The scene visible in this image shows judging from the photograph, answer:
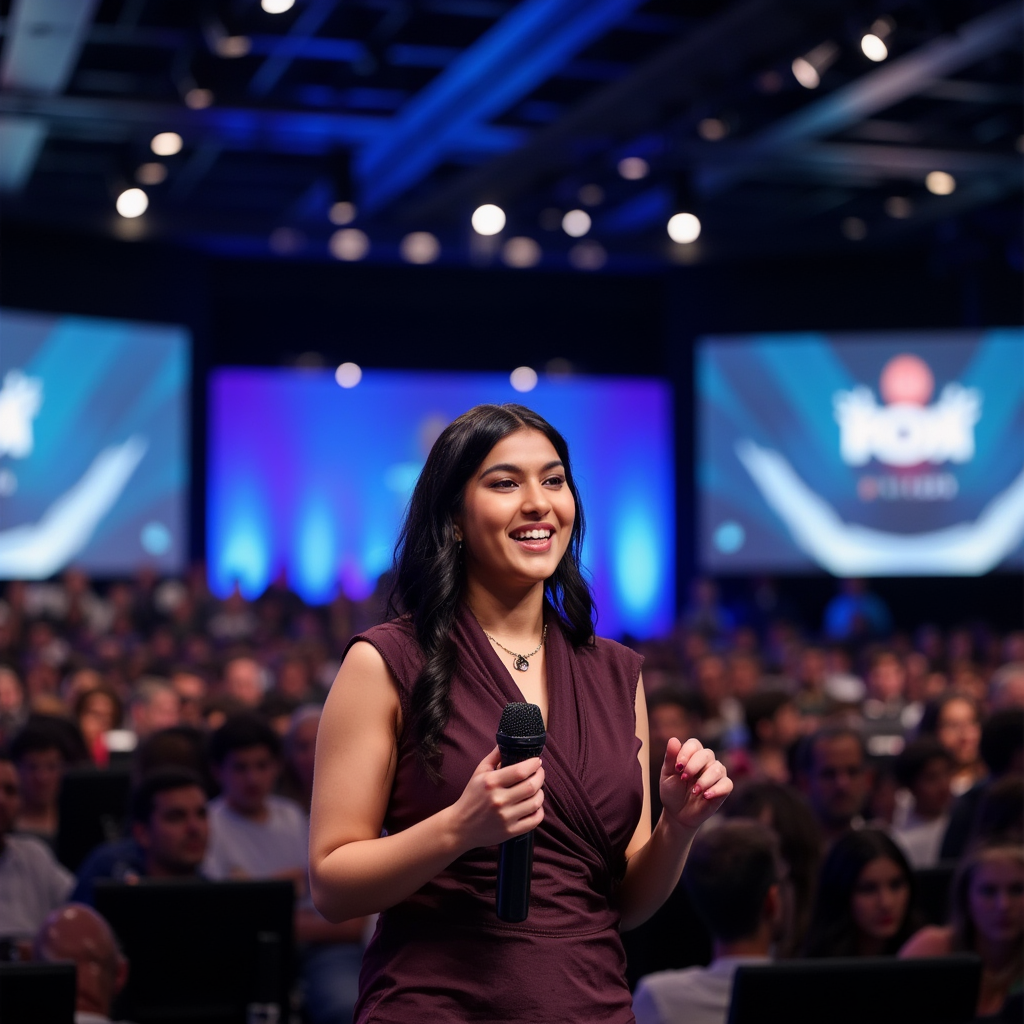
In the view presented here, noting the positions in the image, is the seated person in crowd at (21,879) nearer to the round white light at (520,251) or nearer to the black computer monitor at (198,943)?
the black computer monitor at (198,943)

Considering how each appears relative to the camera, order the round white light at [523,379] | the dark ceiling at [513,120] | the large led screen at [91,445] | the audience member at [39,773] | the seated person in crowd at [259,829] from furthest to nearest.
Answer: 1. the round white light at [523,379]
2. the large led screen at [91,445]
3. the dark ceiling at [513,120]
4. the audience member at [39,773]
5. the seated person in crowd at [259,829]

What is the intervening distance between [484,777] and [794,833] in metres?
Result: 2.50

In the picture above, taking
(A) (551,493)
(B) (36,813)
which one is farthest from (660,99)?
(A) (551,493)

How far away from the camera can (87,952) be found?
3.07 metres

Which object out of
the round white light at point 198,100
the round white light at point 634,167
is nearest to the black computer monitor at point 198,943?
the round white light at point 198,100

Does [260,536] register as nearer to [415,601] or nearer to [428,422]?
[428,422]

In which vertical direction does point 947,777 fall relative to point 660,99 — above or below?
below

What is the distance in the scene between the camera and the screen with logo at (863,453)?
568 inches

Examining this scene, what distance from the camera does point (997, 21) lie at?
29.3 feet

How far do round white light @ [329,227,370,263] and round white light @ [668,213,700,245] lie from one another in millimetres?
4292

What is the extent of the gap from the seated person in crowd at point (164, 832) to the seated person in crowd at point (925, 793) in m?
2.38

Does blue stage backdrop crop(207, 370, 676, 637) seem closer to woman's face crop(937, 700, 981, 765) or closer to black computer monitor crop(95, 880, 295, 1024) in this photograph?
woman's face crop(937, 700, 981, 765)

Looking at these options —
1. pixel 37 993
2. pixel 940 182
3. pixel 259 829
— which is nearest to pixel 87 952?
pixel 37 993

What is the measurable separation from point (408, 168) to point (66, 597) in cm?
473
